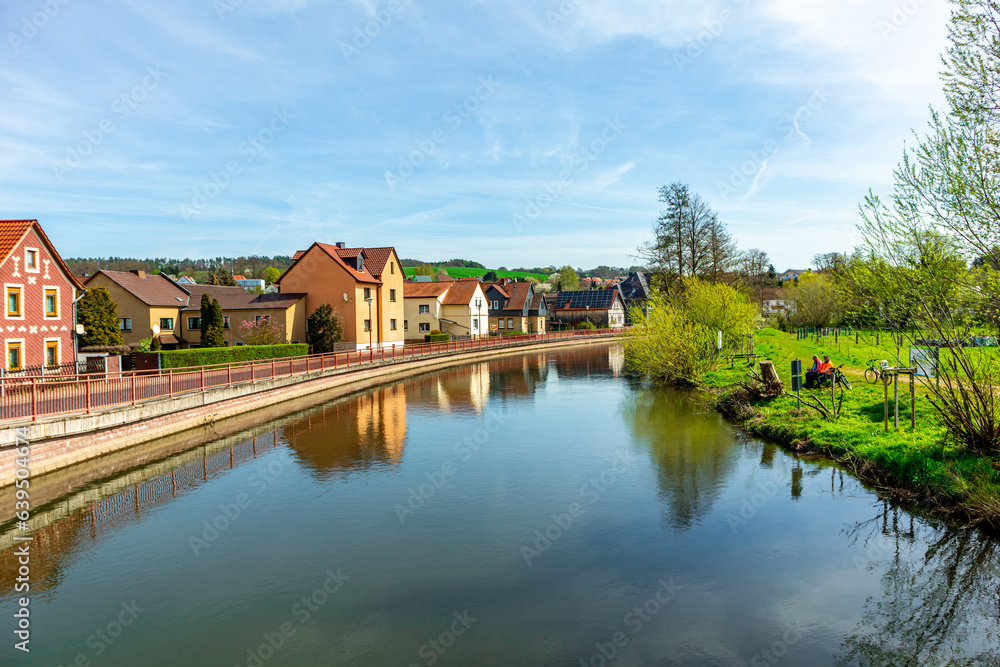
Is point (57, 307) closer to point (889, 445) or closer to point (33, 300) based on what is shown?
point (33, 300)

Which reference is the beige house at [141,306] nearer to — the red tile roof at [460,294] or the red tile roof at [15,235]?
the red tile roof at [15,235]

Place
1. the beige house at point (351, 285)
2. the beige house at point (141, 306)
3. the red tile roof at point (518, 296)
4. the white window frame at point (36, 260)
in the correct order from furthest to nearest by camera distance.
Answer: the red tile roof at point (518, 296), the beige house at point (351, 285), the beige house at point (141, 306), the white window frame at point (36, 260)

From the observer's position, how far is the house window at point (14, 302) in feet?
78.4

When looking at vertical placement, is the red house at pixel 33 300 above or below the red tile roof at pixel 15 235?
below

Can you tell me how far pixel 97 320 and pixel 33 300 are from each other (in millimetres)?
7818

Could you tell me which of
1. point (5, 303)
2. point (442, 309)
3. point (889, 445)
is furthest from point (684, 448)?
point (442, 309)

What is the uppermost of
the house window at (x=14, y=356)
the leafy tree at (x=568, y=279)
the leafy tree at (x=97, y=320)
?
the leafy tree at (x=568, y=279)

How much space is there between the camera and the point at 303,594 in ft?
27.3

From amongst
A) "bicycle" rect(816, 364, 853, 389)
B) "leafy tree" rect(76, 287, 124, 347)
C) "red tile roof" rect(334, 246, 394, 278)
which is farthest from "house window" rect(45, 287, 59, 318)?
"bicycle" rect(816, 364, 853, 389)

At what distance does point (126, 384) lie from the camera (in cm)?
1697

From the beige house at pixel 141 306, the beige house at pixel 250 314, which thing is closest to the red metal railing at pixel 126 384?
the beige house at pixel 250 314

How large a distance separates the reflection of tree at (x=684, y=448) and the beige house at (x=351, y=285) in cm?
2372

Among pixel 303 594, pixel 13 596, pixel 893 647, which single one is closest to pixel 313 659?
pixel 303 594

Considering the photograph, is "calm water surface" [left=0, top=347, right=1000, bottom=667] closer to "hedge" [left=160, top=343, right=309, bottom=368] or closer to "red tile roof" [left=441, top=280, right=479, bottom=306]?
"hedge" [left=160, top=343, right=309, bottom=368]
